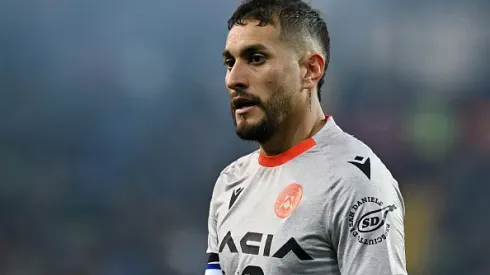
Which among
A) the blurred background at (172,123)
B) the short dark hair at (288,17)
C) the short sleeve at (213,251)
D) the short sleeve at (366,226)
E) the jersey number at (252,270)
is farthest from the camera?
the blurred background at (172,123)

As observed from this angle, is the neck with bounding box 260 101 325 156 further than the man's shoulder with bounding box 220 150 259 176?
No

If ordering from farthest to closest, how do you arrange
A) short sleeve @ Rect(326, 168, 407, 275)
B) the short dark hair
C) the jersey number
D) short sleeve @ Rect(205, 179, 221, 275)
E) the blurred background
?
1. the blurred background
2. short sleeve @ Rect(205, 179, 221, 275)
3. the short dark hair
4. the jersey number
5. short sleeve @ Rect(326, 168, 407, 275)

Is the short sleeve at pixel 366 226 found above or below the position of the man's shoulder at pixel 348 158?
below

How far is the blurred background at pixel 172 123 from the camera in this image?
3475 mm

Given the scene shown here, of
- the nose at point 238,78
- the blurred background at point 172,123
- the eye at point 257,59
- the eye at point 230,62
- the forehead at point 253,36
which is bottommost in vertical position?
the blurred background at point 172,123

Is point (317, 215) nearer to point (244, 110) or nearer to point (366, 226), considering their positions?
point (366, 226)

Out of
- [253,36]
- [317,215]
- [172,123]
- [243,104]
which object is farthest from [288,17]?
[172,123]

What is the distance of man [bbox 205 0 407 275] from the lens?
48.8 inches

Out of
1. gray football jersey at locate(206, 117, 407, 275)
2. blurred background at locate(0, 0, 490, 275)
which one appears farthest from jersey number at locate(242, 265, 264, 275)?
blurred background at locate(0, 0, 490, 275)

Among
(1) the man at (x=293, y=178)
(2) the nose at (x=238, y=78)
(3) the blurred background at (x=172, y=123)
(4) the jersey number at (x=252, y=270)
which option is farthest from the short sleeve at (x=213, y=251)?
(3) the blurred background at (x=172, y=123)

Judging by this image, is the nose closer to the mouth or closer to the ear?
the mouth

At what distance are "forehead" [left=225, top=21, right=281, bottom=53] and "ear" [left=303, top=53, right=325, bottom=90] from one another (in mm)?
91

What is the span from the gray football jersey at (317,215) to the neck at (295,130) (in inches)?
0.8

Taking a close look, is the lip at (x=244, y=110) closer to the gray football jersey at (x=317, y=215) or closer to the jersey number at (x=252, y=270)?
the gray football jersey at (x=317, y=215)
